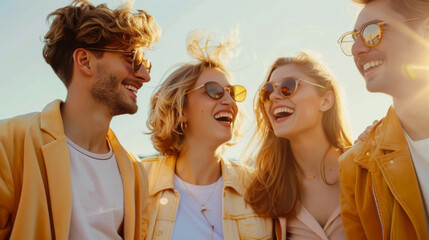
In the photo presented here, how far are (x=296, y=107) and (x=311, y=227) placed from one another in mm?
1598

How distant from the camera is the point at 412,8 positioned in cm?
290

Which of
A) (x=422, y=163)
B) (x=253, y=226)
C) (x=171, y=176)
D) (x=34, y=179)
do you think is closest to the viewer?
(x=34, y=179)

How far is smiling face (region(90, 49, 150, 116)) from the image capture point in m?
3.54

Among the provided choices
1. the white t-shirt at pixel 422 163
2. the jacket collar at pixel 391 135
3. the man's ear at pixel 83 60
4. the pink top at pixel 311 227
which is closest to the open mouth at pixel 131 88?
the man's ear at pixel 83 60

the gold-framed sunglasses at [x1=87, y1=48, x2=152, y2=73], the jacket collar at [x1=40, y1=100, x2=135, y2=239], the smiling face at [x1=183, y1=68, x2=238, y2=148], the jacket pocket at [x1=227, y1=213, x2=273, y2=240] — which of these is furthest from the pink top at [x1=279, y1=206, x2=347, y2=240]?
the gold-framed sunglasses at [x1=87, y1=48, x2=152, y2=73]

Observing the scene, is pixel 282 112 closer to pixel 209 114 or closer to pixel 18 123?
pixel 209 114

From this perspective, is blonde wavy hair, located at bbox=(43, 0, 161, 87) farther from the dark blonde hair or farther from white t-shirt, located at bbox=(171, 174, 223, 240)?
the dark blonde hair

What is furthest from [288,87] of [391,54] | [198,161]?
[391,54]

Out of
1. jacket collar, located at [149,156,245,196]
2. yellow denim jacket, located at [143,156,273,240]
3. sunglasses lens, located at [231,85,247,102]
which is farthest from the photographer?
sunglasses lens, located at [231,85,247,102]

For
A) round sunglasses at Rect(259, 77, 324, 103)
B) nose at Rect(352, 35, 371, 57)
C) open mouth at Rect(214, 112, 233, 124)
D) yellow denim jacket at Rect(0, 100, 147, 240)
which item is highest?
nose at Rect(352, 35, 371, 57)

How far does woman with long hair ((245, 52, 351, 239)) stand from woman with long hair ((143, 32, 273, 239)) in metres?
0.27

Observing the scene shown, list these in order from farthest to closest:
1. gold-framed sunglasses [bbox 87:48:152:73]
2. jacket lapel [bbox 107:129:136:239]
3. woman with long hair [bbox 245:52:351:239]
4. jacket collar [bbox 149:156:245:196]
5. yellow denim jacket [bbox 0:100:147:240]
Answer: jacket collar [bbox 149:156:245:196]
woman with long hair [bbox 245:52:351:239]
gold-framed sunglasses [bbox 87:48:152:73]
jacket lapel [bbox 107:129:136:239]
yellow denim jacket [bbox 0:100:147:240]

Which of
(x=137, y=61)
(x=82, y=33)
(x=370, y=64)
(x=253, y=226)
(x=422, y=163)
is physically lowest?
(x=253, y=226)

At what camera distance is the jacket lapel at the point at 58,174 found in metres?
2.57
